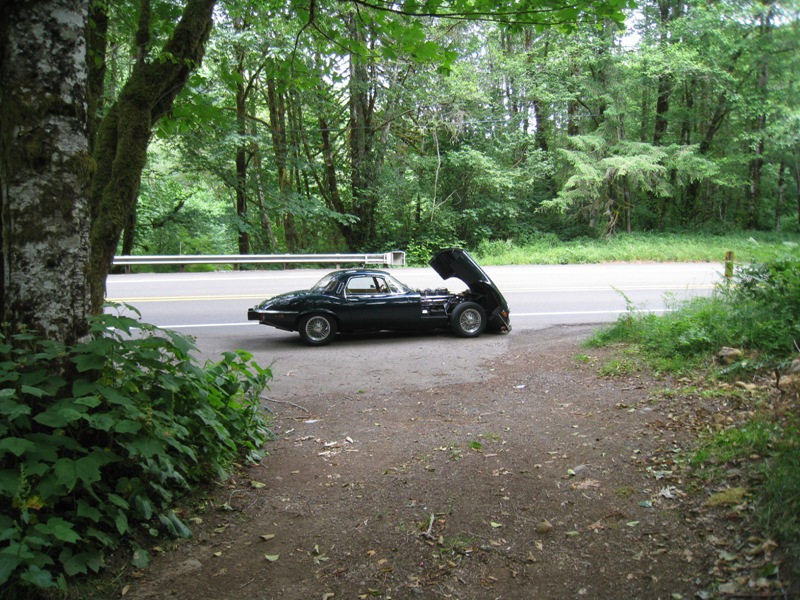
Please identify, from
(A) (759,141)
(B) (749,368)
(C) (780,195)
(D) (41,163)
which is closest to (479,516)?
(D) (41,163)

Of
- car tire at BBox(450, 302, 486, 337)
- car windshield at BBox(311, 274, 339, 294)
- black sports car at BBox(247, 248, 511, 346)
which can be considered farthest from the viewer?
car tire at BBox(450, 302, 486, 337)

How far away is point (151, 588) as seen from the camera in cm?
320

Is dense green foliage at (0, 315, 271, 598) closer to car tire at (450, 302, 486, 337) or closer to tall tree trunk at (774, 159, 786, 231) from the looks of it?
car tire at (450, 302, 486, 337)

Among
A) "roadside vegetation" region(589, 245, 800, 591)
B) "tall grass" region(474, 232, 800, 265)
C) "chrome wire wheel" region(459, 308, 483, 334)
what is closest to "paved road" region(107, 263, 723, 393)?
"chrome wire wheel" region(459, 308, 483, 334)

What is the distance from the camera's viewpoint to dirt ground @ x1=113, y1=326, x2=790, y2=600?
10.5 ft

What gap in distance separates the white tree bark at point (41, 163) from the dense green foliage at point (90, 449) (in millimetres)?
260

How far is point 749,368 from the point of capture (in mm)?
6098

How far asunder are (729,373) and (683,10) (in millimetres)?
28731

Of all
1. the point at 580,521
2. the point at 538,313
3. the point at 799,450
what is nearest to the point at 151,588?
the point at 580,521

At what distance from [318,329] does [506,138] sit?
19.5m

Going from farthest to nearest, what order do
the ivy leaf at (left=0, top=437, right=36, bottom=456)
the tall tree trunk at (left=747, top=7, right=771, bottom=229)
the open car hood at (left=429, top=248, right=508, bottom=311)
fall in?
the tall tree trunk at (left=747, top=7, right=771, bottom=229) → the open car hood at (left=429, top=248, right=508, bottom=311) → the ivy leaf at (left=0, top=437, right=36, bottom=456)

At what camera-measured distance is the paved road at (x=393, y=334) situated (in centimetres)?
912

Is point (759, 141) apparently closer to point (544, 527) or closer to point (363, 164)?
point (363, 164)

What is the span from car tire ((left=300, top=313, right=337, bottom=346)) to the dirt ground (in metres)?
3.97
